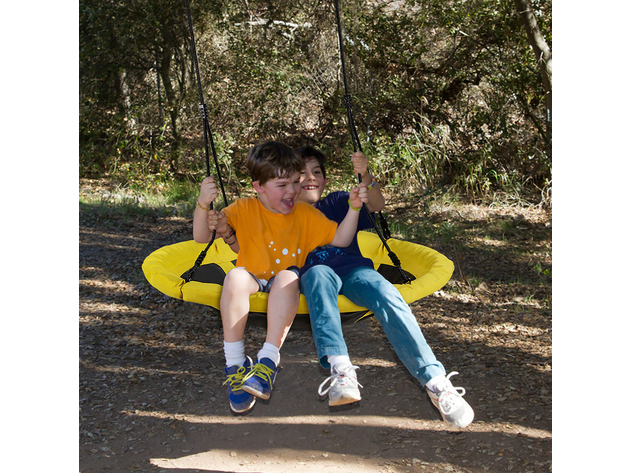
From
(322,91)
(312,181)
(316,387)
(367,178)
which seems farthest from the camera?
(322,91)

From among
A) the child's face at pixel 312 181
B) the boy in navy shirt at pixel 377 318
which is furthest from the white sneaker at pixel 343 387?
the child's face at pixel 312 181

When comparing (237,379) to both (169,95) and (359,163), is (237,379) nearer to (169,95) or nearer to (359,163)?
(359,163)

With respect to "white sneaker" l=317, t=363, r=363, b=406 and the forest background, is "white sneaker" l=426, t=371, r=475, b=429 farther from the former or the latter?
the forest background

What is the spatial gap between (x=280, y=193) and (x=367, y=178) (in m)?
0.30

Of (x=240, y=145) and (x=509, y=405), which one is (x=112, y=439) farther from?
(x=240, y=145)

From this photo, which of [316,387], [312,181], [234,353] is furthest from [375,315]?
[316,387]

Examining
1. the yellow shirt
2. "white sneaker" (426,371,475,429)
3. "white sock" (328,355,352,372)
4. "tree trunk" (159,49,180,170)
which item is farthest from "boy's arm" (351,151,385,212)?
"tree trunk" (159,49,180,170)

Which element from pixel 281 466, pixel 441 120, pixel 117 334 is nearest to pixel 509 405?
pixel 281 466

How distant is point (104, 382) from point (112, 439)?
50cm

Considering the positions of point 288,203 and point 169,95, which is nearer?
point 288,203

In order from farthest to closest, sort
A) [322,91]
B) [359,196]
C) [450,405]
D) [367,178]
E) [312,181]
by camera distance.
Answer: [322,91] → [312,181] → [367,178] → [359,196] → [450,405]

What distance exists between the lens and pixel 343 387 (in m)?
1.66

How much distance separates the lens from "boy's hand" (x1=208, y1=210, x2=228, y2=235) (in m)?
1.87

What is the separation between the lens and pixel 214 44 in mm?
5430
